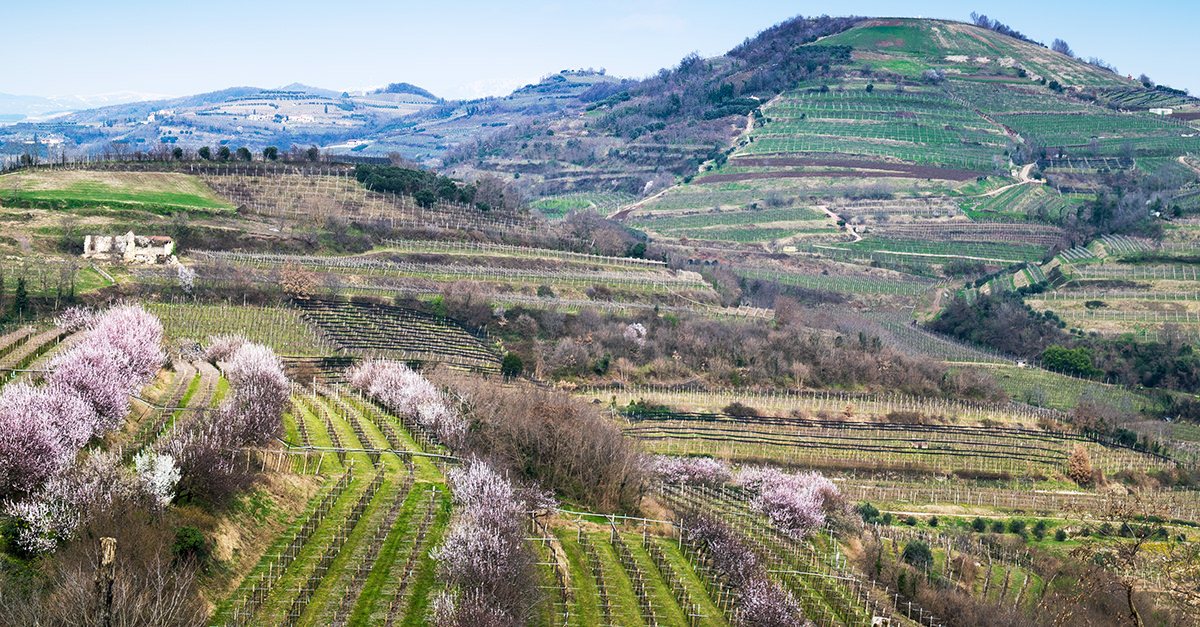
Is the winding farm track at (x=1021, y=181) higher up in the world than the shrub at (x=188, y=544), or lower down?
higher up

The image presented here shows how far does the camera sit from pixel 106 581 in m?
19.0

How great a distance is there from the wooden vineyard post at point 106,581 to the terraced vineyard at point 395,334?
37.4 meters

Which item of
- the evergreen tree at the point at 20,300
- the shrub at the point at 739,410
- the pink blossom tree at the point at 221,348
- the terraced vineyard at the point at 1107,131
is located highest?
the terraced vineyard at the point at 1107,131

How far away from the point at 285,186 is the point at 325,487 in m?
63.0

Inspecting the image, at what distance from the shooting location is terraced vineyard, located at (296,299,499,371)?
61.3 meters

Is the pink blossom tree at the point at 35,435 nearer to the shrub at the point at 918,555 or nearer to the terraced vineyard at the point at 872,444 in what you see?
the shrub at the point at 918,555

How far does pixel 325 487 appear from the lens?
3453 centimetres

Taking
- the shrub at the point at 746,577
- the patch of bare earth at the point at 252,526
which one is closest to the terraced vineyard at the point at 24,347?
the patch of bare earth at the point at 252,526

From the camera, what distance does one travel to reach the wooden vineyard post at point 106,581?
1841 cm

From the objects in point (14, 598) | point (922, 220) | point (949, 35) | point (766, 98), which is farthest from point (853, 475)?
point (949, 35)

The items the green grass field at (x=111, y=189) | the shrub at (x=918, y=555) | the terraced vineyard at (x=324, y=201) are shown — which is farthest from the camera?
the terraced vineyard at (x=324, y=201)

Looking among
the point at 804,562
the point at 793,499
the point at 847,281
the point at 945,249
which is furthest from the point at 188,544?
the point at 945,249

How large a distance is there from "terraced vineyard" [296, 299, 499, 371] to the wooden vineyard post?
37.4m

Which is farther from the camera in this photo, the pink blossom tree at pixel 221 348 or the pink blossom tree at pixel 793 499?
the pink blossom tree at pixel 221 348
